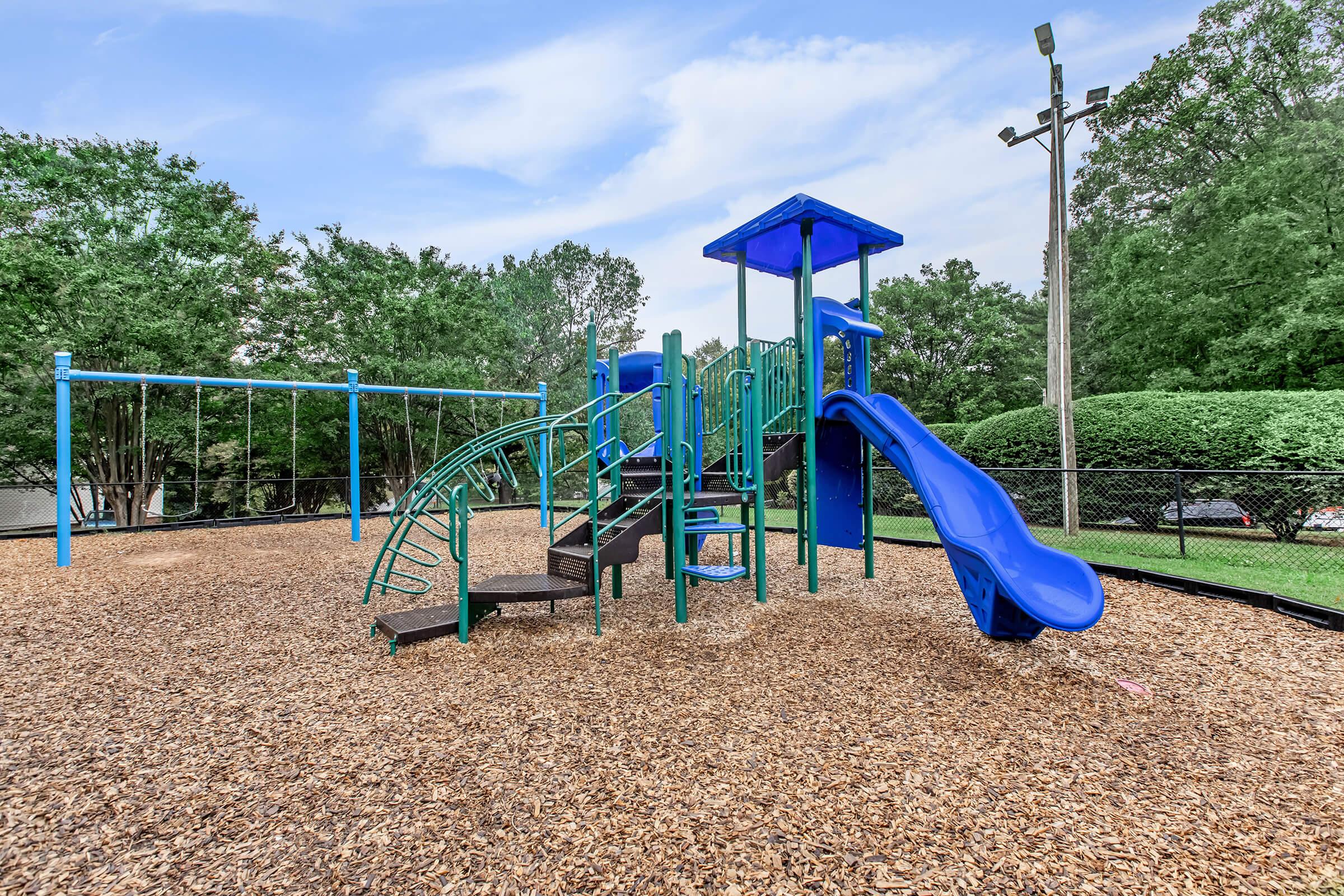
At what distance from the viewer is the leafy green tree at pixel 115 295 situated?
1165cm

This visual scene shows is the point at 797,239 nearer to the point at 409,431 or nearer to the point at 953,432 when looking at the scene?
the point at 409,431

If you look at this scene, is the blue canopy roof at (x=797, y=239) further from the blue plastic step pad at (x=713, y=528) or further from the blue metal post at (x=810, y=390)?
the blue plastic step pad at (x=713, y=528)

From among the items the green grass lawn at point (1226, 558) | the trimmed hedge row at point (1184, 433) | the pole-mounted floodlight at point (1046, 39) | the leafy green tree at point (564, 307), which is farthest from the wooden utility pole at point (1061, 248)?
the leafy green tree at point (564, 307)

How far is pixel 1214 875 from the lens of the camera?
1.85 meters

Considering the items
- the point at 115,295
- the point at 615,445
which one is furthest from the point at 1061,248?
the point at 115,295

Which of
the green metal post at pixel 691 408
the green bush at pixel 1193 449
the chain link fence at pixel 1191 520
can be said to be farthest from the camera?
the green bush at pixel 1193 449

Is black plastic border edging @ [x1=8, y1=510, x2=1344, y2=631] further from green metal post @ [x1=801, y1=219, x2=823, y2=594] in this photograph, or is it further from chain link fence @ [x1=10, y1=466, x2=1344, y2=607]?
green metal post @ [x1=801, y1=219, x2=823, y2=594]

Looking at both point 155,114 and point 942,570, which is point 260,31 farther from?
point 942,570

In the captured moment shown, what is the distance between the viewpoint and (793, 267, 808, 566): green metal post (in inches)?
233

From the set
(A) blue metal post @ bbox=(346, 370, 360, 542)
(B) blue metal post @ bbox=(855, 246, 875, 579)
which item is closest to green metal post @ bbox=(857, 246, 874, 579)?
(B) blue metal post @ bbox=(855, 246, 875, 579)

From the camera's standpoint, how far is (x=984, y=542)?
403 cm

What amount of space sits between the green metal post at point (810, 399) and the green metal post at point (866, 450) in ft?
1.76

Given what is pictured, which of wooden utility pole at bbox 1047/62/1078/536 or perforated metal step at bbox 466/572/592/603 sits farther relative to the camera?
wooden utility pole at bbox 1047/62/1078/536

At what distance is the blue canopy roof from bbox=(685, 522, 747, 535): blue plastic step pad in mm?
2795
